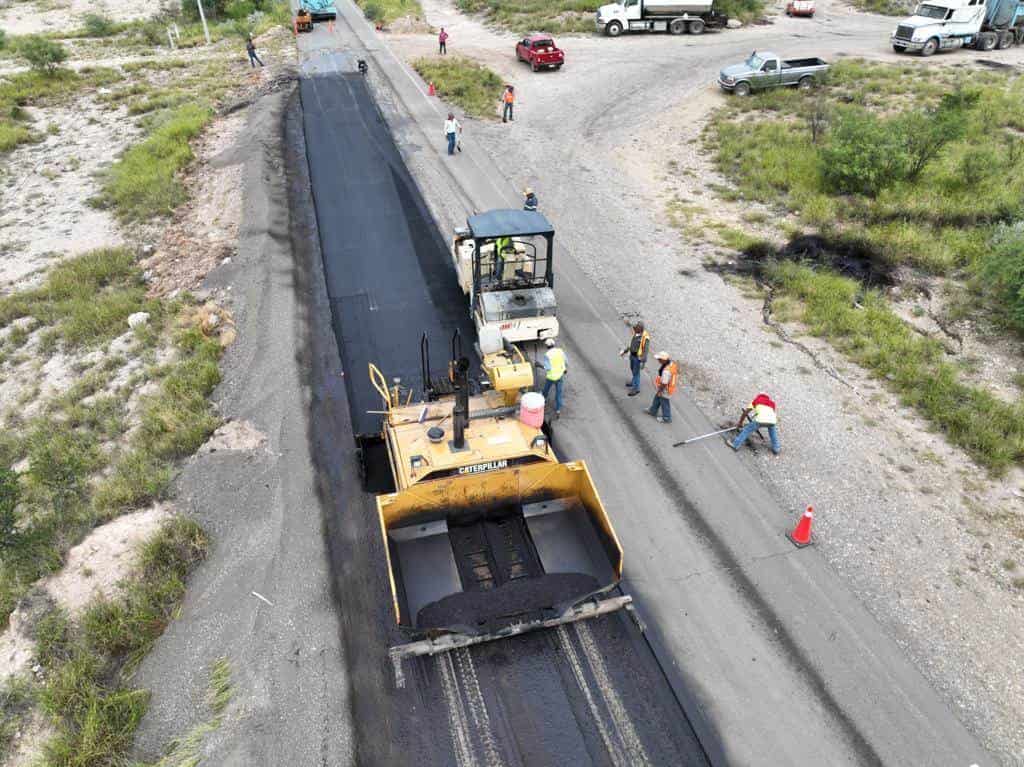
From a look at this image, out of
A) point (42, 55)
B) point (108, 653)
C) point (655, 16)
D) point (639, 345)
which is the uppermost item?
A: point (655, 16)

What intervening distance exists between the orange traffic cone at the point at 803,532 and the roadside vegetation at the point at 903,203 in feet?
12.6

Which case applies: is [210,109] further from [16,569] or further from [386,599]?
[386,599]

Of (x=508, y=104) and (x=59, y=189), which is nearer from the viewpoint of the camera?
(x=59, y=189)

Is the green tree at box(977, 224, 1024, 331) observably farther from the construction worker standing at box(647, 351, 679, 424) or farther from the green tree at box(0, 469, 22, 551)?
the green tree at box(0, 469, 22, 551)

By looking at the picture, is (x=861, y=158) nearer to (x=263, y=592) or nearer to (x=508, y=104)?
(x=508, y=104)

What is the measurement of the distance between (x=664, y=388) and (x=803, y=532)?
3.18 meters

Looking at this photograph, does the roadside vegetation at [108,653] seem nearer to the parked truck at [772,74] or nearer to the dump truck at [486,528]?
the dump truck at [486,528]

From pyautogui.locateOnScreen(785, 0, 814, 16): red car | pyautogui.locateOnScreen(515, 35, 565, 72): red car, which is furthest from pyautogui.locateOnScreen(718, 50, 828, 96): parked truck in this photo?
pyautogui.locateOnScreen(785, 0, 814, 16): red car

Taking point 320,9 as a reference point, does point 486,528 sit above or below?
below

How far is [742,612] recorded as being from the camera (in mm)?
8266

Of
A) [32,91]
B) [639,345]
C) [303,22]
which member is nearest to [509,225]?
[639,345]

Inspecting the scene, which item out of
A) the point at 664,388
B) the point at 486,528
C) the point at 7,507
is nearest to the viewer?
the point at 486,528

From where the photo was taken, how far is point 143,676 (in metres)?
7.44

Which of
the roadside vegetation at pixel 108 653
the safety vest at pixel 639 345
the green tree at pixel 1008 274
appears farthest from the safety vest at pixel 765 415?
the roadside vegetation at pixel 108 653
